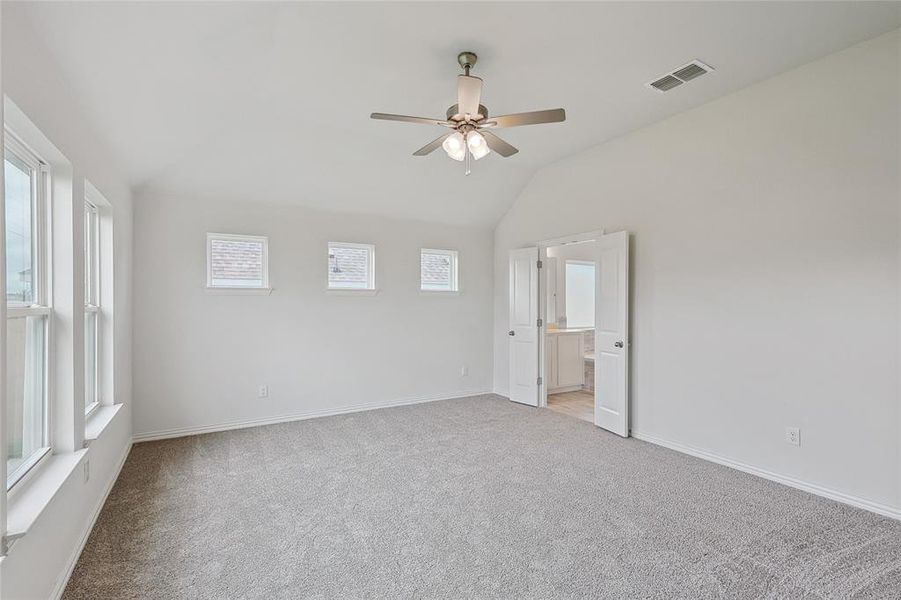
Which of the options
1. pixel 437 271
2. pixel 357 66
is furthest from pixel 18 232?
pixel 437 271

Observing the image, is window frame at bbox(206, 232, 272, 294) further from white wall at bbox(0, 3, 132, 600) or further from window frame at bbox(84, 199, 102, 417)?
window frame at bbox(84, 199, 102, 417)

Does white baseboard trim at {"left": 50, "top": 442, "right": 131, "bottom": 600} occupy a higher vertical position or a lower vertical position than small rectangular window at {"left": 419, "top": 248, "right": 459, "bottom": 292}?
lower

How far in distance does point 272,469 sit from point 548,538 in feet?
7.35

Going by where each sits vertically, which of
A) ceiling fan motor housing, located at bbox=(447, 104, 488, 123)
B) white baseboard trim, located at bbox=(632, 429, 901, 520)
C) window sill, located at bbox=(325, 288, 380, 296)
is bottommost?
white baseboard trim, located at bbox=(632, 429, 901, 520)

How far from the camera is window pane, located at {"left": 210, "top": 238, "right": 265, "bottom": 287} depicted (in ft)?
14.7

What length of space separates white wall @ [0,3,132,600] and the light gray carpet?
0.57 feet

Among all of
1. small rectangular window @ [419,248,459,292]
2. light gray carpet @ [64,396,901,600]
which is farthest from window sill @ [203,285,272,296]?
small rectangular window @ [419,248,459,292]

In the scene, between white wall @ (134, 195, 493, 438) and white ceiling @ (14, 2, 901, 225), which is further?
white wall @ (134, 195, 493, 438)

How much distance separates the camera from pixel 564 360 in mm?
6348

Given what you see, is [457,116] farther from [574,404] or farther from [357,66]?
[574,404]

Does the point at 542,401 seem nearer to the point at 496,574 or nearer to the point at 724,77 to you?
the point at 496,574

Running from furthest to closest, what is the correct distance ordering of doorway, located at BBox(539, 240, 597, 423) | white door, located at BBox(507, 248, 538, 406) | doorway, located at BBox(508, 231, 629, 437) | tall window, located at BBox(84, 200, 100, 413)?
doorway, located at BBox(539, 240, 597, 423) < white door, located at BBox(507, 248, 538, 406) < doorway, located at BBox(508, 231, 629, 437) < tall window, located at BBox(84, 200, 100, 413)

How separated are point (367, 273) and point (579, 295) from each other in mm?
4031

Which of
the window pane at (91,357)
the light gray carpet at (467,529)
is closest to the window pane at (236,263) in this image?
the window pane at (91,357)
